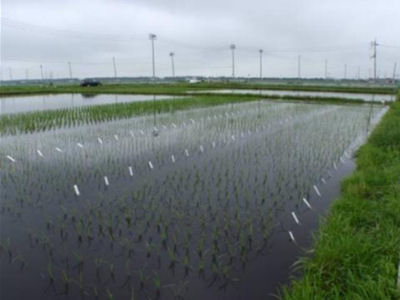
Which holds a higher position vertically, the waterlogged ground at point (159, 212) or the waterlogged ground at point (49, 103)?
the waterlogged ground at point (49, 103)

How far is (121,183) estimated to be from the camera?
607cm

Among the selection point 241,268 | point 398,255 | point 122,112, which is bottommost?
point 241,268

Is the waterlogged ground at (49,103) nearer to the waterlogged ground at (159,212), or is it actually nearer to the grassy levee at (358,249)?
the waterlogged ground at (159,212)

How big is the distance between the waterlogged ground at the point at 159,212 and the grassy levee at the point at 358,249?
0.41 m

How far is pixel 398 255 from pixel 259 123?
979 centimetres

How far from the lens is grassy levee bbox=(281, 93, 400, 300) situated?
282 centimetres

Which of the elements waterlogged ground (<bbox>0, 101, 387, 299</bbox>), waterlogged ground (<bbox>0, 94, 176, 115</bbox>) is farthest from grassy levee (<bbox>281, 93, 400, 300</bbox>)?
waterlogged ground (<bbox>0, 94, 176, 115</bbox>)

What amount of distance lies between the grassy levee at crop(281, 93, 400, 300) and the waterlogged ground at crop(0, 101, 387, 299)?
413 mm

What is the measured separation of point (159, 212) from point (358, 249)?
8.56ft

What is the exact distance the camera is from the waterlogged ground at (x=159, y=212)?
3395 mm

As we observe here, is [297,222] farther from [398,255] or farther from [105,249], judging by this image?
[105,249]

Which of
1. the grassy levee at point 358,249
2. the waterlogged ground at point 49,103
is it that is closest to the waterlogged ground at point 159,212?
the grassy levee at point 358,249

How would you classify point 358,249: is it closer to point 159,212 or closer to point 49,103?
point 159,212

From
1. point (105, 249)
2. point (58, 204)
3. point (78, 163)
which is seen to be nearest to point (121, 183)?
point (58, 204)
